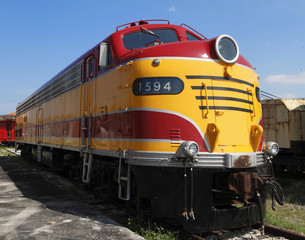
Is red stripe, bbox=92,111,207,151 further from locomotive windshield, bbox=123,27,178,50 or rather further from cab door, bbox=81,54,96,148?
cab door, bbox=81,54,96,148

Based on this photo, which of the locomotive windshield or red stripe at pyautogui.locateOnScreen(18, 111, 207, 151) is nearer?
red stripe at pyautogui.locateOnScreen(18, 111, 207, 151)

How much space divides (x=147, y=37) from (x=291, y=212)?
4.95 metres

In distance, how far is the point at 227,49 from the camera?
5215mm

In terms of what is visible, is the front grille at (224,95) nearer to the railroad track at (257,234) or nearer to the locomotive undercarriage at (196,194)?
the locomotive undercarriage at (196,194)

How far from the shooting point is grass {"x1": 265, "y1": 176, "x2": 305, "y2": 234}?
5.62 metres

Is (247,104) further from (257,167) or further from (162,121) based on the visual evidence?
(162,121)

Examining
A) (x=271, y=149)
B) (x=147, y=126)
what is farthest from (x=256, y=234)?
(x=147, y=126)

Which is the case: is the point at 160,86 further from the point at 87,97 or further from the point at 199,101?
the point at 87,97

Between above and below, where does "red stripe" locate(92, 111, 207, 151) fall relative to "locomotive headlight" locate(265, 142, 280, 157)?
above

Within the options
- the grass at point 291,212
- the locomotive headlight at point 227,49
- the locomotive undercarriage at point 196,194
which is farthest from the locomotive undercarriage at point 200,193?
the locomotive headlight at point 227,49

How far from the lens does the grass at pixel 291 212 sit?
5.62 m

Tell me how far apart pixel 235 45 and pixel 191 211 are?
9.48 feet

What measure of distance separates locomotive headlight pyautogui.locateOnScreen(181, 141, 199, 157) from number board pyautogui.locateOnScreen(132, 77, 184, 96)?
0.89 m

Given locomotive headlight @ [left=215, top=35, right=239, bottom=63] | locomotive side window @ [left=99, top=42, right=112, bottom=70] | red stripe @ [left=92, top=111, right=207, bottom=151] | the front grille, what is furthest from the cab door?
locomotive headlight @ [left=215, top=35, right=239, bottom=63]
